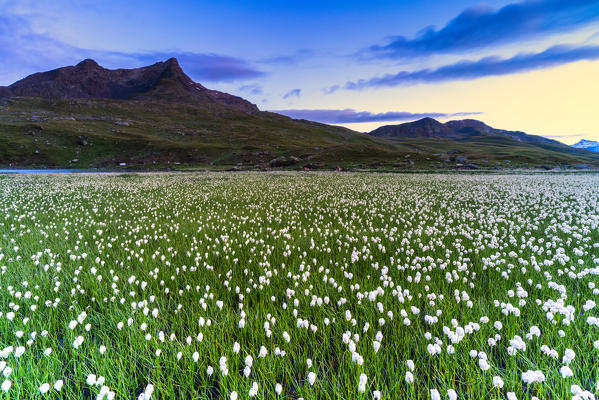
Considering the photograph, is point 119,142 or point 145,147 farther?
point 119,142

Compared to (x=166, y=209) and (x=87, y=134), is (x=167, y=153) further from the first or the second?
(x=166, y=209)

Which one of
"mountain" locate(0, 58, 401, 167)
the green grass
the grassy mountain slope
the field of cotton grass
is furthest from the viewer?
the grassy mountain slope

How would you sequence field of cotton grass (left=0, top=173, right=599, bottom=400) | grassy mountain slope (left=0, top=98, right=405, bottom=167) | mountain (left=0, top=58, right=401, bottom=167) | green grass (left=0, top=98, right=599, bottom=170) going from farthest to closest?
1. grassy mountain slope (left=0, top=98, right=405, bottom=167)
2. mountain (left=0, top=58, right=401, bottom=167)
3. green grass (left=0, top=98, right=599, bottom=170)
4. field of cotton grass (left=0, top=173, right=599, bottom=400)

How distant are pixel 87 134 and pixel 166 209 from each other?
117 metres

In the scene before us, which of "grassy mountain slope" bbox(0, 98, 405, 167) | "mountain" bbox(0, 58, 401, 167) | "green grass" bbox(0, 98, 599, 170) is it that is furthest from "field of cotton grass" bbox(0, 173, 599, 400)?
"grassy mountain slope" bbox(0, 98, 405, 167)

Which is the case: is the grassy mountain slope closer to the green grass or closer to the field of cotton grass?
the green grass

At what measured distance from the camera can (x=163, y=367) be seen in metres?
2.91

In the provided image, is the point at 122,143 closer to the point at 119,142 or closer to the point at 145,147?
the point at 119,142

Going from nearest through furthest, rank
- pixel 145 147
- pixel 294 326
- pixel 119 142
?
pixel 294 326
pixel 145 147
pixel 119 142

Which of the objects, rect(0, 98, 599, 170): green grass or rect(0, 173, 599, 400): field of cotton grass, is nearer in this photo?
rect(0, 173, 599, 400): field of cotton grass

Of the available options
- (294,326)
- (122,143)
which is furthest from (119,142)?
(294,326)

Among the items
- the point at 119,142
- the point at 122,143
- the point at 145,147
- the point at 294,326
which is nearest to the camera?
the point at 294,326

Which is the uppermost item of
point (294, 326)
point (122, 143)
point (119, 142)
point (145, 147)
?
point (119, 142)

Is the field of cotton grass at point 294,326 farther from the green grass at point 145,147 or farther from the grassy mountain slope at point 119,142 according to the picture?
the grassy mountain slope at point 119,142
